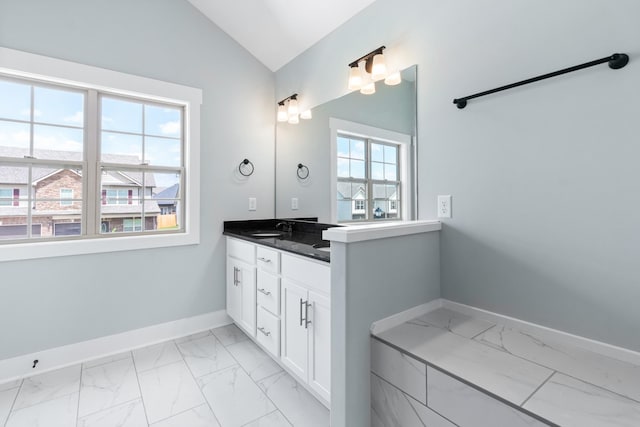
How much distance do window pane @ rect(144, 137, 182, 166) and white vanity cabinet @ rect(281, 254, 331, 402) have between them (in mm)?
1485

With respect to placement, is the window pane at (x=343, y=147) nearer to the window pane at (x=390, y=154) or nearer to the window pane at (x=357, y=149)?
the window pane at (x=357, y=149)

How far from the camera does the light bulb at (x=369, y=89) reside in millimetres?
1998

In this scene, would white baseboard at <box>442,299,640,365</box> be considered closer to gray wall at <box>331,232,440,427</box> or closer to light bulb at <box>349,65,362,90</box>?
gray wall at <box>331,232,440,427</box>

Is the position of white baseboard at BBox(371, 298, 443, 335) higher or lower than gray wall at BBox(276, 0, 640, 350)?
lower

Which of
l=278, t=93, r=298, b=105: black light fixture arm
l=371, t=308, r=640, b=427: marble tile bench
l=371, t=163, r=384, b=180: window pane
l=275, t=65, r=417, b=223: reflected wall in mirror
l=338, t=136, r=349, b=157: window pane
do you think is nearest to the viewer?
l=371, t=308, r=640, b=427: marble tile bench

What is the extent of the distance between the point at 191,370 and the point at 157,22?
2.74m

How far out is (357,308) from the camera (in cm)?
128

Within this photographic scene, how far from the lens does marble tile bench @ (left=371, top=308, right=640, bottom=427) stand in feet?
2.81

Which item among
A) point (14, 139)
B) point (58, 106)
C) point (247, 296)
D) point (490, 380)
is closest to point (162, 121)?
point (58, 106)

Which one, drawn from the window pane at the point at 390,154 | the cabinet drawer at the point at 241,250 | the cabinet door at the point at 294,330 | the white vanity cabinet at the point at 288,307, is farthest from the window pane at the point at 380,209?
the cabinet drawer at the point at 241,250

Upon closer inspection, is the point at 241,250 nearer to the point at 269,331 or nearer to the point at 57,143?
the point at 269,331

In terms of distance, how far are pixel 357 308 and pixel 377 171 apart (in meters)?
1.03

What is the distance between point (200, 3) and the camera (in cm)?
257

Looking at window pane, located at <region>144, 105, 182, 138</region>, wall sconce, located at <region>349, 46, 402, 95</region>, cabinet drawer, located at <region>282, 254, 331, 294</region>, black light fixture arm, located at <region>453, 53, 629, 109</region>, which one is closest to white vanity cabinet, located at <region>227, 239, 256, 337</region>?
cabinet drawer, located at <region>282, 254, 331, 294</region>
